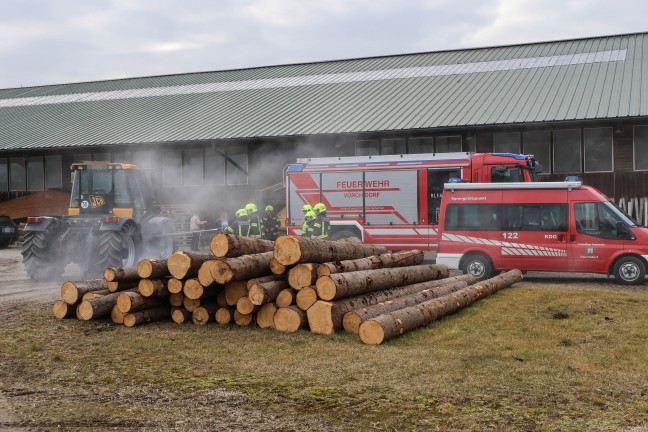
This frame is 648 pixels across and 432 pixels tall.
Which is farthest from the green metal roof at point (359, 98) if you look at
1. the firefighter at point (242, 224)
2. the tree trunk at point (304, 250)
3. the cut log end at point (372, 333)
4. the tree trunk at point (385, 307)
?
the cut log end at point (372, 333)

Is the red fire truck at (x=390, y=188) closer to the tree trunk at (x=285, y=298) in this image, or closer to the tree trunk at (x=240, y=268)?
the tree trunk at (x=240, y=268)

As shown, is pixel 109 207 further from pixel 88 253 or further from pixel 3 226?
pixel 3 226

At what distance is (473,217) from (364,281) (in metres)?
6.84

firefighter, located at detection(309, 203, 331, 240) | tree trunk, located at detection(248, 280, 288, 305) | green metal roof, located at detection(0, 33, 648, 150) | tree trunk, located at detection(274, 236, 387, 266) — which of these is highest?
green metal roof, located at detection(0, 33, 648, 150)

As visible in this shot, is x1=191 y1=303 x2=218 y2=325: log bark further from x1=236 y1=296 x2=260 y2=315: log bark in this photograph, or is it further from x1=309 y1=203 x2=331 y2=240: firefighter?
x1=309 y1=203 x2=331 y2=240: firefighter

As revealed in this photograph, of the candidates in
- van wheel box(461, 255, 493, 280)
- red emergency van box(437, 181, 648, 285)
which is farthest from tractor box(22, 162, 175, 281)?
van wheel box(461, 255, 493, 280)

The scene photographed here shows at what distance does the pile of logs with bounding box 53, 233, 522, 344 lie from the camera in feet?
32.4

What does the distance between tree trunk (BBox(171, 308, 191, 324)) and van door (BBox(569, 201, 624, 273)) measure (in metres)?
8.80

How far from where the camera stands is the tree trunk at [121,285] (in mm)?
10961

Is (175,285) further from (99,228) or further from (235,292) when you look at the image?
(99,228)

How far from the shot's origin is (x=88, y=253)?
53.6 feet

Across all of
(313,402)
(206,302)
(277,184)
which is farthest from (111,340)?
(277,184)

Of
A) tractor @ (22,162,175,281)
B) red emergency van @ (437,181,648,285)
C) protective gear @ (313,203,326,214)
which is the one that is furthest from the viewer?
protective gear @ (313,203,326,214)

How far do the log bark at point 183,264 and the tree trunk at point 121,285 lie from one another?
1071 mm
